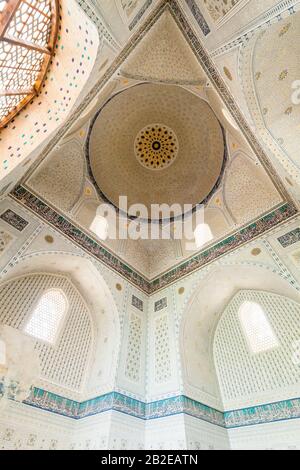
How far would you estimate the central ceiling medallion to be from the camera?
7855 mm

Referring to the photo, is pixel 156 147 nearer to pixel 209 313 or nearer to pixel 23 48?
pixel 23 48

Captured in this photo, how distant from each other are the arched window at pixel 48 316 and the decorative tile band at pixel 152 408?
3.52 feet

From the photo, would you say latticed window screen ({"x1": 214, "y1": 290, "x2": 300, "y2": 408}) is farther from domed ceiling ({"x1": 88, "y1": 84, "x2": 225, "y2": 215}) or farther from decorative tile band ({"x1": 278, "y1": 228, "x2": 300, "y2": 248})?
domed ceiling ({"x1": 88, "y1": 84, "x2": 225, "y2": 215})

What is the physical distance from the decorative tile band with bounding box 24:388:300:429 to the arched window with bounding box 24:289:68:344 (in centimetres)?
107

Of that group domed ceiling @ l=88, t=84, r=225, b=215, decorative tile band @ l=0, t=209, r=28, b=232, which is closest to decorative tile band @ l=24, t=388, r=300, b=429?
decorative tile band @ l=0, t=209, r=28, b=232

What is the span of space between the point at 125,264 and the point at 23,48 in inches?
207

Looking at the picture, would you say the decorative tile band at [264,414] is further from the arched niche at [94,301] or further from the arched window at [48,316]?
the arched window at [48,316]

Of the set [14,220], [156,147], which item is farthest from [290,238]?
[14,220]

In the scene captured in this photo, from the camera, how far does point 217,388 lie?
650 cm

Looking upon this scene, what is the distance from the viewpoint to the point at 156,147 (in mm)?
8070

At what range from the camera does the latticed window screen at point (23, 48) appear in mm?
3299
